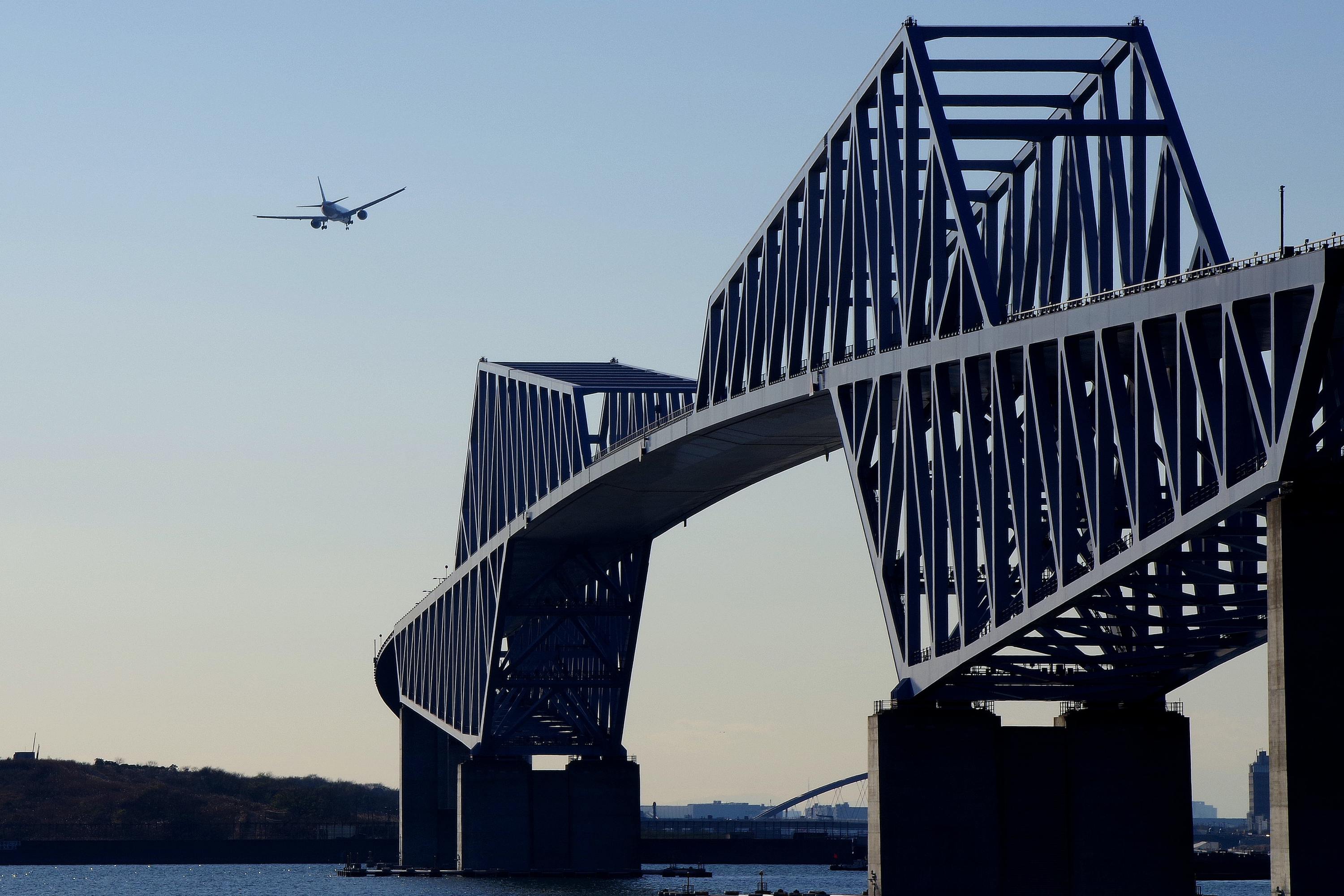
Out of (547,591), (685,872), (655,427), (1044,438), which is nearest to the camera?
(1044,438)

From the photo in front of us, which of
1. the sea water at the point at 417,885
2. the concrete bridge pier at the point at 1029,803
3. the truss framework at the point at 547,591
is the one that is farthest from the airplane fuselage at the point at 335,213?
the concrete bridge pier at the point at 1029,803

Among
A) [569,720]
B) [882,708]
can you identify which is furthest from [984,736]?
[569,720]

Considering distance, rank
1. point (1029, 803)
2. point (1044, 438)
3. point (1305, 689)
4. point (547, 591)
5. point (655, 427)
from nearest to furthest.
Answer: point (1305, 689) < point (1044, 438) < point (1029, 803) < point (655, 427) < point (547, 591)

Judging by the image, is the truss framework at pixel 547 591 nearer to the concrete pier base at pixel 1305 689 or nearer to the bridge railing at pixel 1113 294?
the bridge railing at pixel 1113 294

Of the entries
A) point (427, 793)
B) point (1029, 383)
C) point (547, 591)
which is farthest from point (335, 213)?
point (1029, 383)

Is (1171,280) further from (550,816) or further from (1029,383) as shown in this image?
(550,816)

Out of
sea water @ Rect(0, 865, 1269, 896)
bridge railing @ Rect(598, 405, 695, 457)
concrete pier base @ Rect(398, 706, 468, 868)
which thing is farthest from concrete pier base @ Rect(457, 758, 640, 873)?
bridge railing @ Rect(598, 405, 695, 457)
